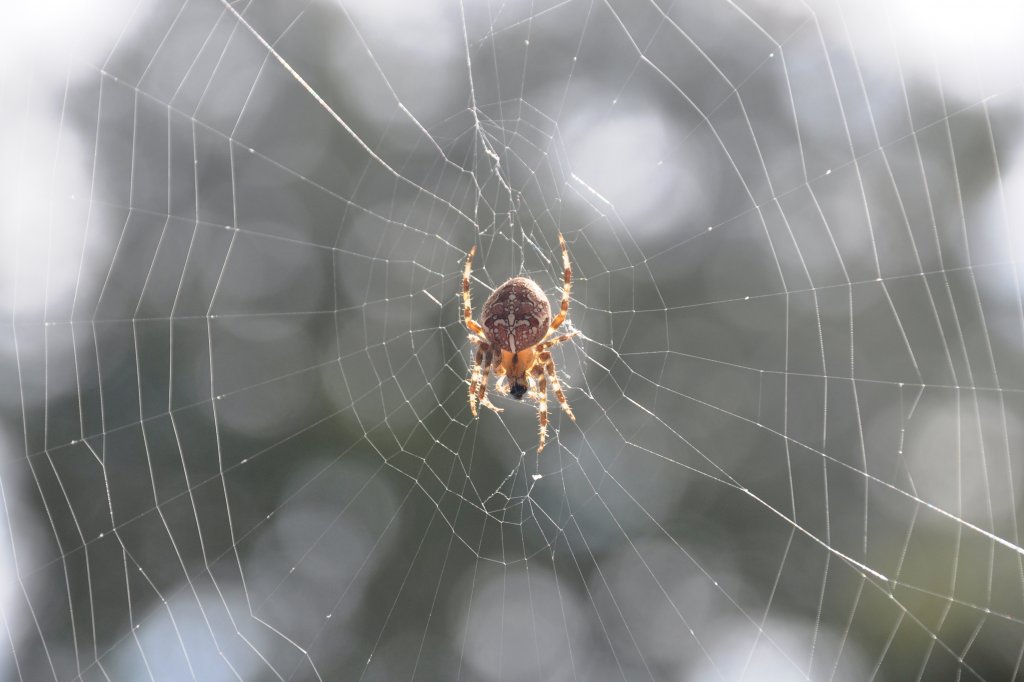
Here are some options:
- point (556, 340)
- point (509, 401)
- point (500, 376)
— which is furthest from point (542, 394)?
point (509, 401)

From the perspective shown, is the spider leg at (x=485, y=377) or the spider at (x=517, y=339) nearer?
the spider at (x=517, y=339)

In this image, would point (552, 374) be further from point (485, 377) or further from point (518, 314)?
point (518, 314)

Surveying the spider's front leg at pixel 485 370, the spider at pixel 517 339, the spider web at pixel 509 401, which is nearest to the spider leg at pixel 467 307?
the spider at pixel 517 339

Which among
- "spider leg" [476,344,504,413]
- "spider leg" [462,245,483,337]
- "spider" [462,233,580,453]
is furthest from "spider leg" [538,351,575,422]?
"spider leg" [462,245,483,337]

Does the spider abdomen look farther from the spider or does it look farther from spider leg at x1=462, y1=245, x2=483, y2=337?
spider leg at x1=462, y1=245, x2=483, y2=337

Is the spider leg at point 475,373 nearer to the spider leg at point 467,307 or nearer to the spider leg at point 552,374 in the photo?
the spider leg at point 467,307
